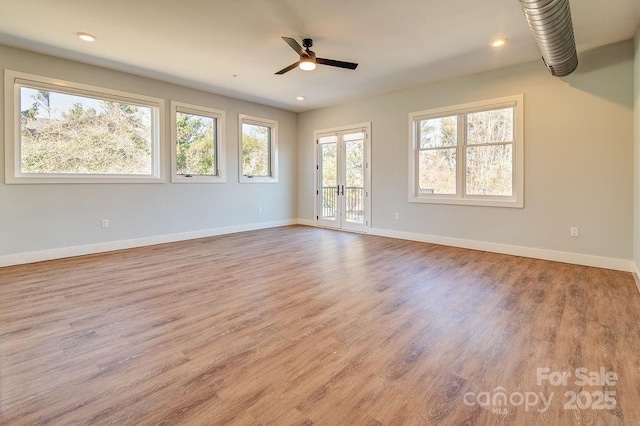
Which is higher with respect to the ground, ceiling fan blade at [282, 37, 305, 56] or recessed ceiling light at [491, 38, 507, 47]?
recessed ceiling light at [491, 38, 507, 47]

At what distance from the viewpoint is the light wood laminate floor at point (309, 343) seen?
153cm

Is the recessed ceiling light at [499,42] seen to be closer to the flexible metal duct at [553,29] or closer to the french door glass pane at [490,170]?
the flexible metal duct at [553,29]

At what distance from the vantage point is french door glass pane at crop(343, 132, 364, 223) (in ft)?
22.4

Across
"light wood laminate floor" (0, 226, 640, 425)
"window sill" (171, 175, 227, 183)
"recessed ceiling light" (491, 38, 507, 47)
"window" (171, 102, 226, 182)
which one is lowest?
"light wood laminate floor" (0, 226, 640, 425)

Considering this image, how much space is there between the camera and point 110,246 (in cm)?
503

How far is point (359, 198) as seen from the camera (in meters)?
6.92

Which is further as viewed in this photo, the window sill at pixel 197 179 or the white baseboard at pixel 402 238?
the window sill at pixel 197 179

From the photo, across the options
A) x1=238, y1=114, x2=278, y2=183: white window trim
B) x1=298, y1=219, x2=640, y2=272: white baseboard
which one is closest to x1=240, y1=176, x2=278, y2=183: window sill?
x1=238, y1=114, x2=278, y2=183: white window trim

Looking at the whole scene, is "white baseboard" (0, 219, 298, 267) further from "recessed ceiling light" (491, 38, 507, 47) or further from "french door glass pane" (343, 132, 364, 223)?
"recessed ceiling light" (491, 38, 507, 47)

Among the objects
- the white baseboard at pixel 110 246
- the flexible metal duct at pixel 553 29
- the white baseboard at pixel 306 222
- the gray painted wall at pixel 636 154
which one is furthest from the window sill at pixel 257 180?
the gray painted wall at pixel 636 154

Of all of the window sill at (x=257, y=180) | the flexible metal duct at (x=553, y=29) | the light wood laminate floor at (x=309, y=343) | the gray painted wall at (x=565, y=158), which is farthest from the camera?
the window sill at (x=257, y=180)

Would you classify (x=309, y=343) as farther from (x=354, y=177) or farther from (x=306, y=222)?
(x=306, y=222)

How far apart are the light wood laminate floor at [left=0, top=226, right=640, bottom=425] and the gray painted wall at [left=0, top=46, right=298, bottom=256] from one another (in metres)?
0.79

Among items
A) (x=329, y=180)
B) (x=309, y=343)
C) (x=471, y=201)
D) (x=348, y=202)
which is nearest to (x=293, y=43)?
(x=309, y=343)
